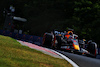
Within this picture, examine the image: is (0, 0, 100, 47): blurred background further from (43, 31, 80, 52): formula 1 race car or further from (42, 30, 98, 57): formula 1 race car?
(43, 31, 80, 52): formula 1 race car

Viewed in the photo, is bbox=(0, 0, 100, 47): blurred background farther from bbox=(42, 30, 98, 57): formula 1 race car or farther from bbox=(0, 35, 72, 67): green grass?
bbox=(0, 35, 72, 67): green grass

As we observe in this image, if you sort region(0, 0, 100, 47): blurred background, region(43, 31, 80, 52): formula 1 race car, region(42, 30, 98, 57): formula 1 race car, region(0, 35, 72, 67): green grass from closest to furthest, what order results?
1. region(0, 35, 72, 67): green grass
2. region(42, 30, 98, 57): formula 1 race car
3. region(43, 31, 80, 52): formula 1 race car
4. region(0, 0, 100, 47): blurred background

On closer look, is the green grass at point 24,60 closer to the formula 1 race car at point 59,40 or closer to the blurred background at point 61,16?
the formula 1 race car at point 59,40

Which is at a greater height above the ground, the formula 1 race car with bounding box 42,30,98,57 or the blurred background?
the blurred background

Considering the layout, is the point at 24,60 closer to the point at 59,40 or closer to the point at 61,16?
the point at 59,40

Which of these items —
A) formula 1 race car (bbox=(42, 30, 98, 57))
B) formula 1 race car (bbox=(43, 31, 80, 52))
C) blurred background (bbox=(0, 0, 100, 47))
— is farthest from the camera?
blurred background (bbox=(0, 0, 100, 47))

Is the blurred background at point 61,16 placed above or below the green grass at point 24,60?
above

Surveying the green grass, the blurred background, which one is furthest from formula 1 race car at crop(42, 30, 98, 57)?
the blurred background

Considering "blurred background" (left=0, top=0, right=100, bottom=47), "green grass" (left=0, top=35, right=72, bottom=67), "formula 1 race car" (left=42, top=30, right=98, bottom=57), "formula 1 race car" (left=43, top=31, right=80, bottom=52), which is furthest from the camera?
"blurred background" (left=0, top=0, right=100, bottom=47)

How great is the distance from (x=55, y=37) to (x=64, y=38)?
0.78 meters

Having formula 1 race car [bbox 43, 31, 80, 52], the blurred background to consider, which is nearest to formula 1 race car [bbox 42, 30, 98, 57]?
formula 1 race car [bbox 43, 31, 80, 52]

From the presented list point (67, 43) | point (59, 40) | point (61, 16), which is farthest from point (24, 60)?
point (61, 16)

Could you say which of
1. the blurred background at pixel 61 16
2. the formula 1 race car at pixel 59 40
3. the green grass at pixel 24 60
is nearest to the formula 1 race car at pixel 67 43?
the formula 1 race car at pixel 59 40

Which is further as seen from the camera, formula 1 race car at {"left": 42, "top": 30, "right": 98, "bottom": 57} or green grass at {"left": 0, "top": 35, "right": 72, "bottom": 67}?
formula 1 race car at {"left": 42, "top": 30, "right": 98, "bottom": 57}
